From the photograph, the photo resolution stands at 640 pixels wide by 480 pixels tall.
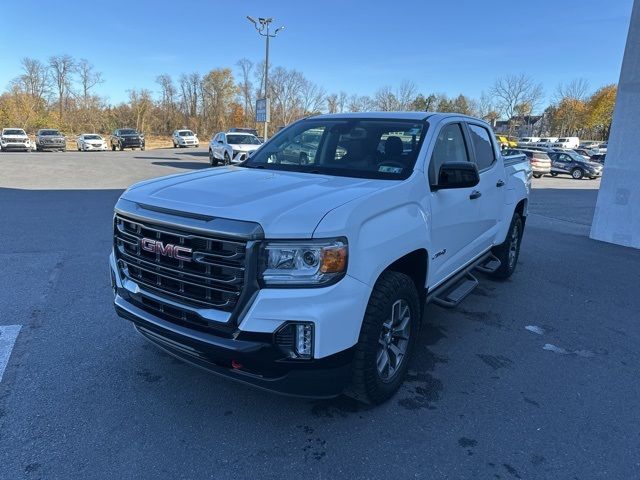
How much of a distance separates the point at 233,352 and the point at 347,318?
63 cm

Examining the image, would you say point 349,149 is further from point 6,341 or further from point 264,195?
point 6,341

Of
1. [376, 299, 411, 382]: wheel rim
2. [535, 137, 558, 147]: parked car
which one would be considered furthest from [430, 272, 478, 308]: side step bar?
[535, 137, 558, 147]: parked car

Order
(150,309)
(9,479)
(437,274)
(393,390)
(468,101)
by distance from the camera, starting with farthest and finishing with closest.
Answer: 1. (468,101)
2. (437,274)
3. (393,390)
4. (150,309)
5. (9,479)

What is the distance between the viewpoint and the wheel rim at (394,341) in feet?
9.69

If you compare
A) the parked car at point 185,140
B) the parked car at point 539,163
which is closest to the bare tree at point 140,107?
the parked car at point 185,140

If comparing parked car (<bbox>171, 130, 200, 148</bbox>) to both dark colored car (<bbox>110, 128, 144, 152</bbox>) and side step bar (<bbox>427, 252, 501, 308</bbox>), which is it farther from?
side step bar (<bbox>427, 252, 501, 308</bbox>)

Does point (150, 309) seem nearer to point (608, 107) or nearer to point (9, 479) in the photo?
point (9, 479)

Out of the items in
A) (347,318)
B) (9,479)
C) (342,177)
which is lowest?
(9,479)

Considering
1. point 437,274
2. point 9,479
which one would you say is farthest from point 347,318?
point 9,479

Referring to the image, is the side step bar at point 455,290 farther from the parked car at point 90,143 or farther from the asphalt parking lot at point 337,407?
the parked car at point 90,143

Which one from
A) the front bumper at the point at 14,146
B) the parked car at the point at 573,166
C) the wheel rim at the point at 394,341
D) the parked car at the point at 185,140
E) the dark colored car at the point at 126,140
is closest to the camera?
the wheel rim at the point at 394,341

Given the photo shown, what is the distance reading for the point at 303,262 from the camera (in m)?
2.39

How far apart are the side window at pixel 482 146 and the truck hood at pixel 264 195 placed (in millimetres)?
1971

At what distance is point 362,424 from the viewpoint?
2871mm
